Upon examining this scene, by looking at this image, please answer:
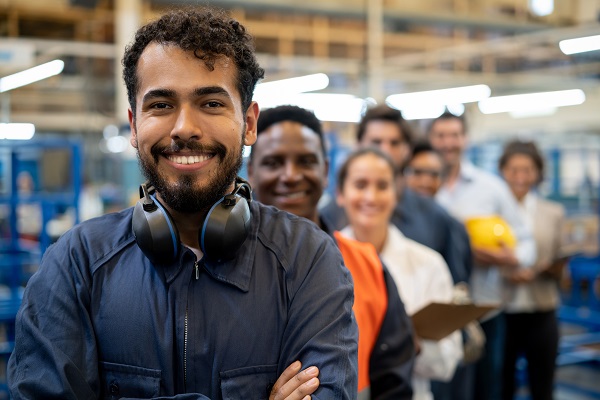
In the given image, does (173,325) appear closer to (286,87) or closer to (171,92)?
(171,92)

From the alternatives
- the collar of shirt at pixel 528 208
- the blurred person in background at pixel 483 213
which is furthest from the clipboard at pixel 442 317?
the collar of shirt at pixel 528 208

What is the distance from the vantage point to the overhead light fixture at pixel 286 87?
901cm

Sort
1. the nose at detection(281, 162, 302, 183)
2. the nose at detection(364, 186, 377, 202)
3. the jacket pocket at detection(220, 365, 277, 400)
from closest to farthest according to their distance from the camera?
1. the jacket pocket at detection(220, 365, 277, 400)
2. the nose at detection(281, 162, 302, 183)
3. the nose at detection(364, 186, 377, 202)

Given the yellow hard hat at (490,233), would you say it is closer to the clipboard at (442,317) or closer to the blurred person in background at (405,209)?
the blurred person in background at (405,209)

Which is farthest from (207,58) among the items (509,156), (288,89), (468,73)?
(468,73)

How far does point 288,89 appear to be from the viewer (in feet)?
31.9

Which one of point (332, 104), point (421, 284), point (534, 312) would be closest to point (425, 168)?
point (534, 312)

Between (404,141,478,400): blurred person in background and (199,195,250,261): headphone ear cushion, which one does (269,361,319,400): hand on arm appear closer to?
(199,195,250,261): headphone ear cushion

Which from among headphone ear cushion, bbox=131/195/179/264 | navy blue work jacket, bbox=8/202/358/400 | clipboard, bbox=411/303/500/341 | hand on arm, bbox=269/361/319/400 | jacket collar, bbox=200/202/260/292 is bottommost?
clipboard, bbox=411/303/500/341

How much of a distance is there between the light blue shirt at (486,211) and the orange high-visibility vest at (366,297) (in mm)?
2121

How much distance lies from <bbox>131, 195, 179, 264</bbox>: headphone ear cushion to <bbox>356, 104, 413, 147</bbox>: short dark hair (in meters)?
2.14

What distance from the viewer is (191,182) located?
133 centimetres

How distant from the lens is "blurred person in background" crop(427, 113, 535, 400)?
3.84 m

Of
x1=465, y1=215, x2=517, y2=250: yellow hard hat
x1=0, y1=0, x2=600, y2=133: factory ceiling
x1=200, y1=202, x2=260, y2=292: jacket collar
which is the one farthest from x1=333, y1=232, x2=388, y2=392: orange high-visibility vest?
x1=0, y1=0, x2=600, y2=133: factory ceiling
